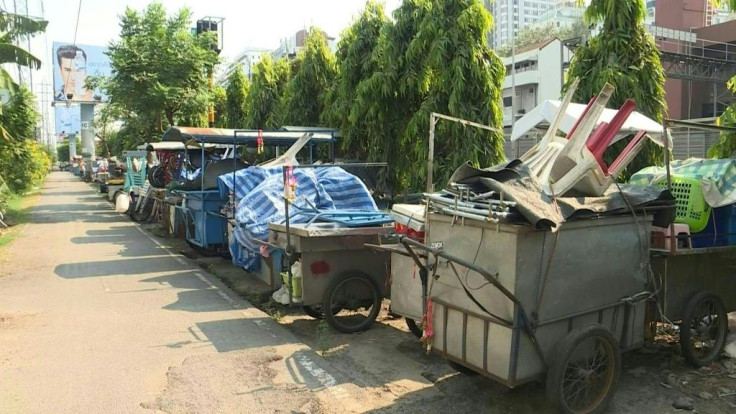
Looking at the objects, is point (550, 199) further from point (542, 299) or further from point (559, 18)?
point (559, 18)

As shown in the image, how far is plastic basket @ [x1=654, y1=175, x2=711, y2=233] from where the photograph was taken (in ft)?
17.2

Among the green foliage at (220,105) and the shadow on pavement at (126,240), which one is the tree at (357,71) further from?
the green foliage at (220,105)

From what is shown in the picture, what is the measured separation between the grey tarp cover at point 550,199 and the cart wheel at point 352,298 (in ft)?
8.11

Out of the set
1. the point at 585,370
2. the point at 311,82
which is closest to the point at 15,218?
the point at 311,82

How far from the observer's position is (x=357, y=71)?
12320mm

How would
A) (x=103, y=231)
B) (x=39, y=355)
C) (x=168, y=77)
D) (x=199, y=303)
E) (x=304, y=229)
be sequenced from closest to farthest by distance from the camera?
(x=39, y=355), (x=304, y=229), (x=199, y=303), (x=103, y=231), (x=168, y=77)

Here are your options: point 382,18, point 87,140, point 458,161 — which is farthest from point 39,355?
point 87,140

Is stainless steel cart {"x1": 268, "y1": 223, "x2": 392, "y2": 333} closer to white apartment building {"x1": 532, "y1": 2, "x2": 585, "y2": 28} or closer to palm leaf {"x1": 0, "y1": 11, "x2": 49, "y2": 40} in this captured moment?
palm leaf {"x1": 0, "y1": 11, "x2": 49, "y2": 40}

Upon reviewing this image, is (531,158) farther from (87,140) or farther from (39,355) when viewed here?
(87,140)

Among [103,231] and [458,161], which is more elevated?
[458,161]

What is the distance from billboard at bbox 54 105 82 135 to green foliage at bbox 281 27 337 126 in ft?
202

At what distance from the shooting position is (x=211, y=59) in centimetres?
2378

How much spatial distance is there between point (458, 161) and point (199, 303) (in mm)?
4701

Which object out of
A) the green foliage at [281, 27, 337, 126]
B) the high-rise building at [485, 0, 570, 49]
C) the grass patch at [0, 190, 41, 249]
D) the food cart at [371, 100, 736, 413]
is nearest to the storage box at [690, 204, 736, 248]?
the food cart at [371, 100, 736, 413]
